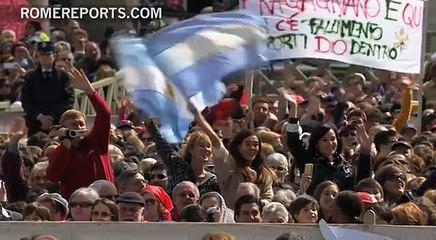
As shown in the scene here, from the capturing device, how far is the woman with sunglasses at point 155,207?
36.9 feet

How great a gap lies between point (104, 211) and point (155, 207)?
23.0 inches

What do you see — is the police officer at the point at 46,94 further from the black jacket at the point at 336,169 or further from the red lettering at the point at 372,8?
the black jacket at the point at 336,169

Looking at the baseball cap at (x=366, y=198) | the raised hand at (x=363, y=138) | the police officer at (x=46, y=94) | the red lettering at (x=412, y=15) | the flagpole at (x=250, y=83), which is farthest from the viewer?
the red lettering at (x=412, y=15)

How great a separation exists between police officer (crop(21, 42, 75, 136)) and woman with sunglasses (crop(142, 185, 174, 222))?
4.73 metres

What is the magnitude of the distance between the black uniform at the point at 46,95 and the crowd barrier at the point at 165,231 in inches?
225

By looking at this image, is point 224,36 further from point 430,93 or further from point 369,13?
point 430,93

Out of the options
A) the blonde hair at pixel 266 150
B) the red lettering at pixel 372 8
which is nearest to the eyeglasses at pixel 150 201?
the blonde hair at pixel 266 150

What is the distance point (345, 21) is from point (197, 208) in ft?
18.9

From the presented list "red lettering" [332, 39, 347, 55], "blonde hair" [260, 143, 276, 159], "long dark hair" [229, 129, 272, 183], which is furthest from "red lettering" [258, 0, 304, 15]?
"long dark hair" [229, 129, 272, 183]

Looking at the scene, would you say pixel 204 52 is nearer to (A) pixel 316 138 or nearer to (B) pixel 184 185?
(A) pixel 316 138

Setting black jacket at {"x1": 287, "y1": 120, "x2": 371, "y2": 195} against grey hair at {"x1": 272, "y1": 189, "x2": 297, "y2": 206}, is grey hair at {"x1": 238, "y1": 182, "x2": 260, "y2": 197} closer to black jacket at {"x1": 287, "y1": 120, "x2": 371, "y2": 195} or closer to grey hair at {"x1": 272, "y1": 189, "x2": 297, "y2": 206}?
grey hair at {"x1": 272, "y1": 189, "x2": 297, "y2": 206}

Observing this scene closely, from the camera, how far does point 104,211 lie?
1076 centimetres

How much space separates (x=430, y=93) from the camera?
2030cm

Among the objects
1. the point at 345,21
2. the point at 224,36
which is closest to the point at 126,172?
the point at 224,36
